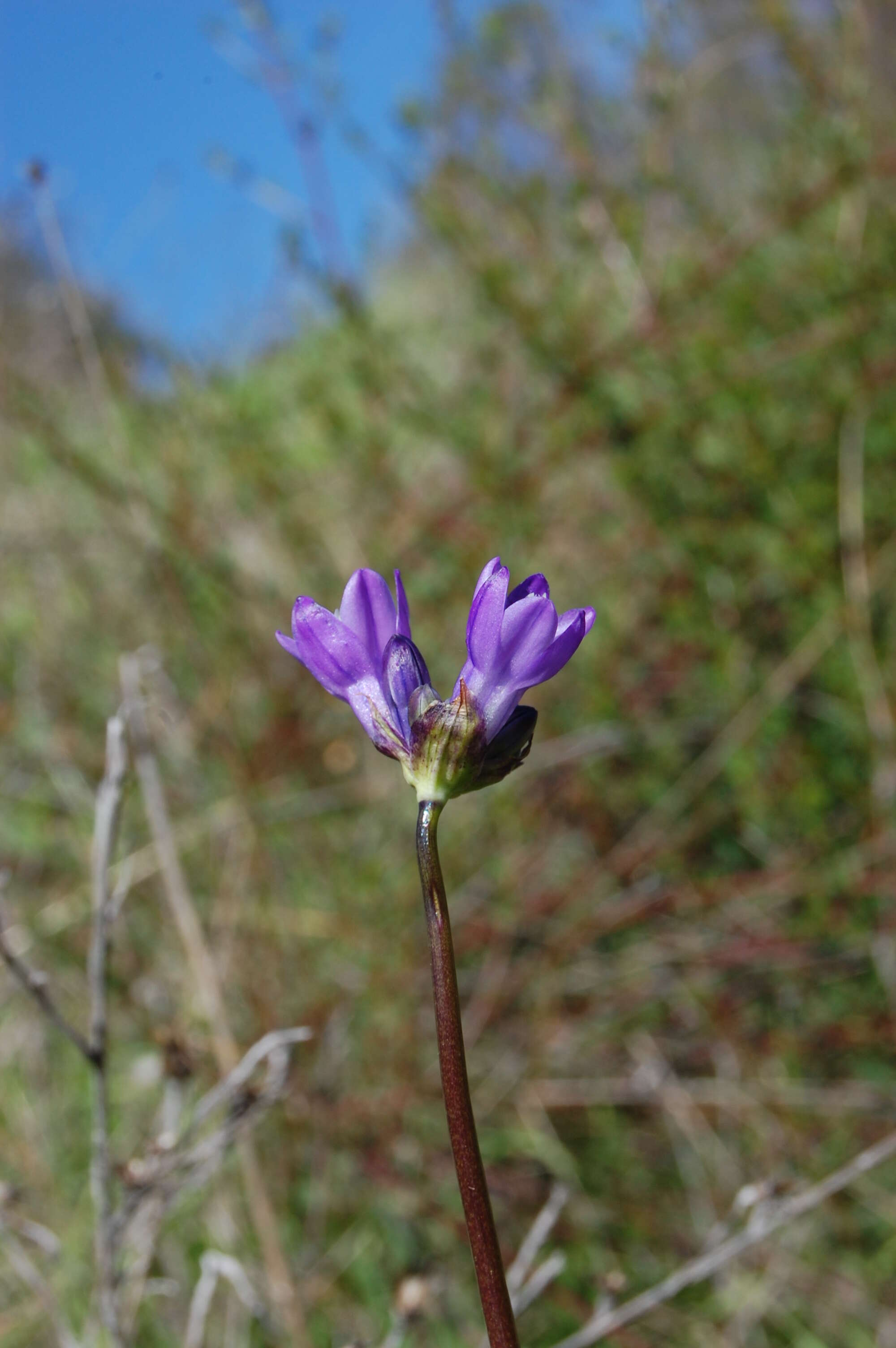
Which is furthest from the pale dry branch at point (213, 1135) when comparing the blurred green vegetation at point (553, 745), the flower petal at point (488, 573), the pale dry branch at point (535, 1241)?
the flower petal at point (488, 573)

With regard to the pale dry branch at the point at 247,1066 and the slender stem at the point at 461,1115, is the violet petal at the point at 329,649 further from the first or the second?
the pale dry branch at the point at 247,1066

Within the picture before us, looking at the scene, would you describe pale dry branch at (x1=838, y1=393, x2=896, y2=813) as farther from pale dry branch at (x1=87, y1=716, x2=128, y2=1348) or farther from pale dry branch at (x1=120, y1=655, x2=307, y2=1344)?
pale dry branch at (x1=87, y1=716, x2=128, y2=1348)

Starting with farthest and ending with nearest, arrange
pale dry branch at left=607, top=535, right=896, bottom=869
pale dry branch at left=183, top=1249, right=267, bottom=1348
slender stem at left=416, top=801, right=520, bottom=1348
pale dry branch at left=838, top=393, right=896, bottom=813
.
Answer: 1. pale dry branch at left=607, top=535, right=896, bottom=869
2. pale dry branch at left=838, top=393, right=896, bottom=813
3. pale dry branch at left=183, top=1249, right=267, bottom=1348
4. slender stem at left=416, top=801, right=520, bottom=1348

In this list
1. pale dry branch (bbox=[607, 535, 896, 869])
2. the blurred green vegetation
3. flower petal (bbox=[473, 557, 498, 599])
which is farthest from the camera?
pale dry branch (bbox=[607, 535, 896, 869])

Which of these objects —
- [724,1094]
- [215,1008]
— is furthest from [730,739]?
[215,1008]

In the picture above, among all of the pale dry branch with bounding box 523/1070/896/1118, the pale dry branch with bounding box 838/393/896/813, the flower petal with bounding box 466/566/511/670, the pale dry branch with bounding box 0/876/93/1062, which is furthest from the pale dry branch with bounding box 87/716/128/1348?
the pale dry branch with bounding box 838/393/896/813

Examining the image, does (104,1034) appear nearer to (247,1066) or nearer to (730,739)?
(247,1066)
